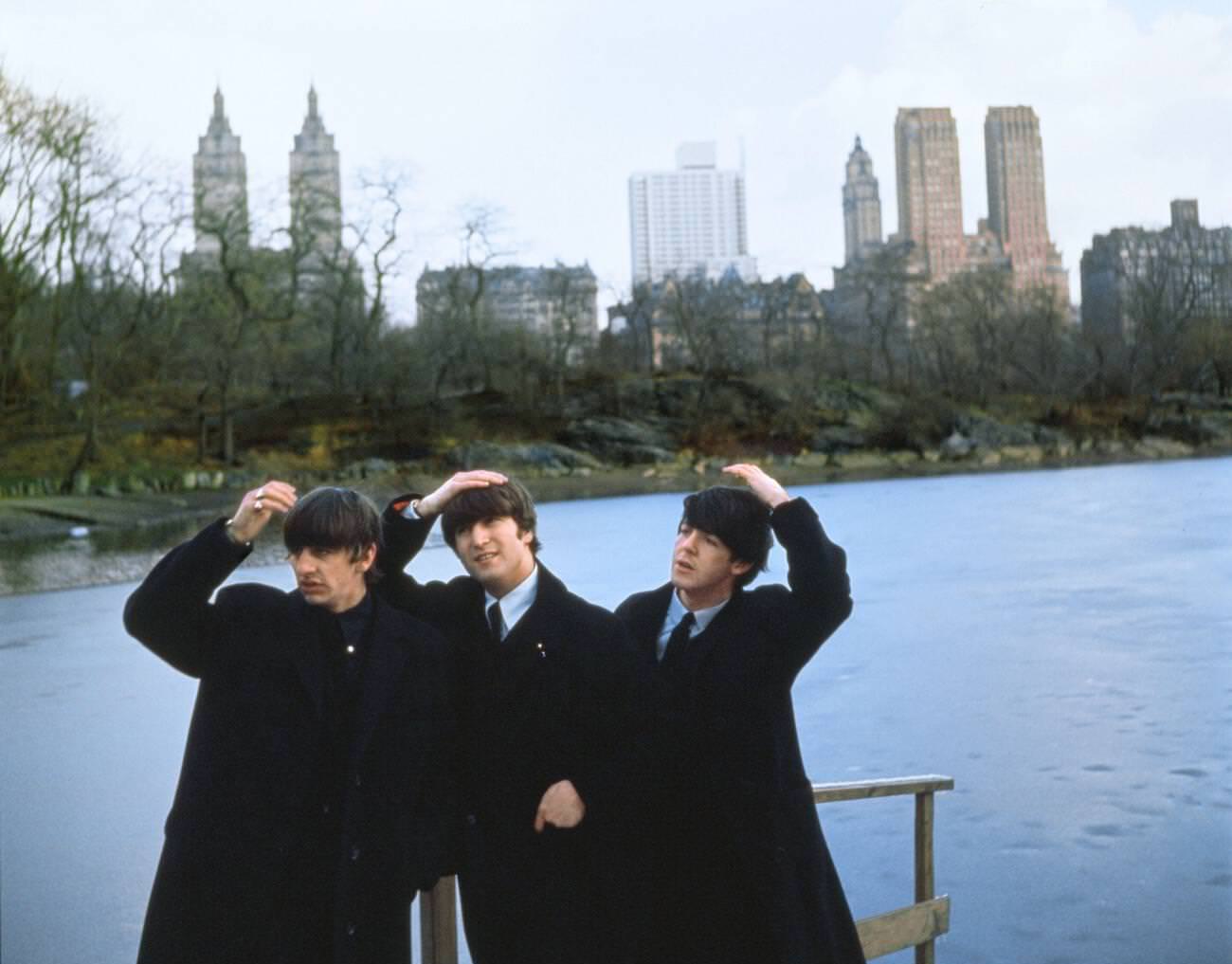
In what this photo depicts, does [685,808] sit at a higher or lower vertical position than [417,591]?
lower

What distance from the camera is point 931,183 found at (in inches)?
1512

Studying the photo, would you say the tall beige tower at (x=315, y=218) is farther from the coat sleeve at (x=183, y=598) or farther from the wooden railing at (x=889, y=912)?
the coat sleeve at (x=183, y=598)

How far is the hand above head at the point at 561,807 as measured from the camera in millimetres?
1535

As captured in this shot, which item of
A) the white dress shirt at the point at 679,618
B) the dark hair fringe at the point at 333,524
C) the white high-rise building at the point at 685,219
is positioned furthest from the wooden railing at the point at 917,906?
the white high-rise building at the point at 685,219

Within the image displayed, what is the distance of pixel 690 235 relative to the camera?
110ft

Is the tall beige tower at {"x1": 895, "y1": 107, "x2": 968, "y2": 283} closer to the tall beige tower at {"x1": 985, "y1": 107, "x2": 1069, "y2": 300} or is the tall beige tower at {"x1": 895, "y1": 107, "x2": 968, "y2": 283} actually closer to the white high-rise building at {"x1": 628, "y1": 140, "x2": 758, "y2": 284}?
the tall beige tower at {"x1": 985, "y1": 107, "x2": 1069, "y2": 300}

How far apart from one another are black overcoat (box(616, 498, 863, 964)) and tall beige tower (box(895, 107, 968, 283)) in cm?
3529

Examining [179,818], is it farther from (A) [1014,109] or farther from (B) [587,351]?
(A) [1014,109]

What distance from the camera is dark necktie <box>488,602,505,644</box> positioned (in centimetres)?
157

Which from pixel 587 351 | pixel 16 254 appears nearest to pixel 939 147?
pixel 587 351

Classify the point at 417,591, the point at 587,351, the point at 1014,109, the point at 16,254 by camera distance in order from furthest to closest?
1. the point at 1014,109
2. the point at 587,351
3. the point at 16,254
4. the point at 417,591

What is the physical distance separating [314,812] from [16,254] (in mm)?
10561

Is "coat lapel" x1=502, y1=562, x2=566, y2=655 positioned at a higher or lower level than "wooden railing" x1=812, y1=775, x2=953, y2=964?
higher

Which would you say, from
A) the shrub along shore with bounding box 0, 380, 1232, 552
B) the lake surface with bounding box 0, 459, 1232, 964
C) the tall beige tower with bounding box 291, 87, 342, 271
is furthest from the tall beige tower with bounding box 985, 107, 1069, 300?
the tall beige tower with bounding box 291, 87, 342, 271
